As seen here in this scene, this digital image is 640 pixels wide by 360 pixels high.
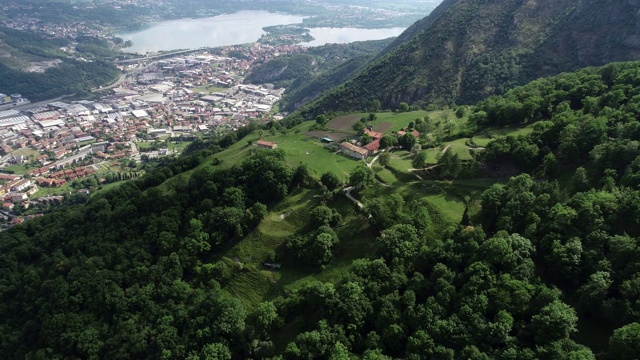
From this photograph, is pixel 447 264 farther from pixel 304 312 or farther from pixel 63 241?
pixel 63 241

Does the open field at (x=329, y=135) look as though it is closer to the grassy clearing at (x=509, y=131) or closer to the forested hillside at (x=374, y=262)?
the forested hillside at (x=374, y=262)

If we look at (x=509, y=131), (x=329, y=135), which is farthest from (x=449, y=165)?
(x=329, y=135)

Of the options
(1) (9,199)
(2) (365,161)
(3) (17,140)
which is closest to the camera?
(2) (365,161)

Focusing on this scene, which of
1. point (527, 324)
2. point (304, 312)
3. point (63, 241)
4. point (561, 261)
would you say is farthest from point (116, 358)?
point (561, 261)

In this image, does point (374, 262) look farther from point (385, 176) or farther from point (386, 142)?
point (386, 142)

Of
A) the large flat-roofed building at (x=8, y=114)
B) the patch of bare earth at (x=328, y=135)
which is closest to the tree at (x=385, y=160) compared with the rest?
the patch of bare earth at (x=328, y=135)
